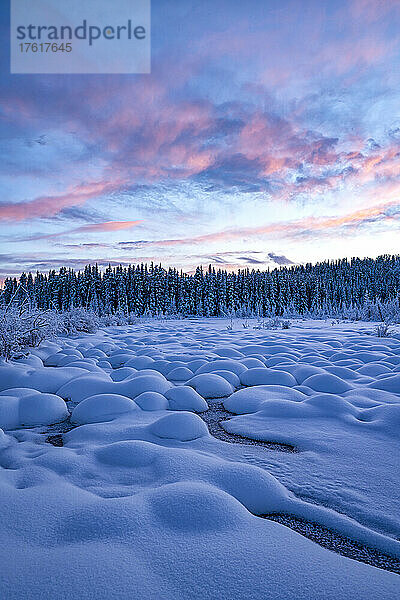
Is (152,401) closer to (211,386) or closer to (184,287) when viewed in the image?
(211,386)

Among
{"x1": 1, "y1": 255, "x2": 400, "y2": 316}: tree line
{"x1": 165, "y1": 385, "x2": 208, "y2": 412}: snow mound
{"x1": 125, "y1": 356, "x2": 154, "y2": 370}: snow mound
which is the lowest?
{"x1": 165, "y1": 385, "x2": 208, "y2": 412}: snow mound

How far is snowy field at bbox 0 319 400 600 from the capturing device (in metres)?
0.90

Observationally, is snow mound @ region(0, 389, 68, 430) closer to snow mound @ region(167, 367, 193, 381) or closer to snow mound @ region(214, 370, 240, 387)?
snow mound @ region(167, 367, 193, 381)

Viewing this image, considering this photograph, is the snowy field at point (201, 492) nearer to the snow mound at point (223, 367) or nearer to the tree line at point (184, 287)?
the snow mound at point (223, 367)

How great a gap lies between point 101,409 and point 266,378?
5.40ft

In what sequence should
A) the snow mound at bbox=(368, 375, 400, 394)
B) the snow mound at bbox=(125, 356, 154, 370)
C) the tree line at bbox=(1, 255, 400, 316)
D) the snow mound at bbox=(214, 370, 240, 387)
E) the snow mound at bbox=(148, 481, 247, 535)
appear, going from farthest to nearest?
the tree line at bbox=(1, 255, 400, 316)
the snow mound at bbox=(125, 356, 154, 370)
the snow mound at bbox=(214, 370, 240, 387)
the snow mound at bbox=(368, 375, 400, 394)
the snow mound at bbox=(148, 481, 247, 535)

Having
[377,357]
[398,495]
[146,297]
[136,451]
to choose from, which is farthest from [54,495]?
[146,297]

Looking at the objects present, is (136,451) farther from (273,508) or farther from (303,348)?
(303,348)

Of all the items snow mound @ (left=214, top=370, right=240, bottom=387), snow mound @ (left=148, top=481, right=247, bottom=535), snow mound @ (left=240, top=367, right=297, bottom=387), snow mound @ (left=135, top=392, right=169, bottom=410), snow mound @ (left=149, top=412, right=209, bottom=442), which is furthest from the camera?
snow mound @ (left=214, top=370, right=240, bottom=387)

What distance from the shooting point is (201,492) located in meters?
1.25

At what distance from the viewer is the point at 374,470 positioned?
161cm

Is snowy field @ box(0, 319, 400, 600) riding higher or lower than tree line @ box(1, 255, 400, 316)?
lower

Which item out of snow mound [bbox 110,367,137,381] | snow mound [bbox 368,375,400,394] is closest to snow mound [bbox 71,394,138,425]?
snow mound [bbox 110,367,137,381]

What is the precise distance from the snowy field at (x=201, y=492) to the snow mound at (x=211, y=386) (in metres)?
0.03
